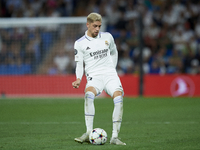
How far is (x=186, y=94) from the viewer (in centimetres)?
1744

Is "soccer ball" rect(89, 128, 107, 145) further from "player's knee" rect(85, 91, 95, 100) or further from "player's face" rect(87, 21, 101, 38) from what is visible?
"player's face" rect(87, 21, 101, 38)

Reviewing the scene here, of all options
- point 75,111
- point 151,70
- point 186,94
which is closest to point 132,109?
point 75,111

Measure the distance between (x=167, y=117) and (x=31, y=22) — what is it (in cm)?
973

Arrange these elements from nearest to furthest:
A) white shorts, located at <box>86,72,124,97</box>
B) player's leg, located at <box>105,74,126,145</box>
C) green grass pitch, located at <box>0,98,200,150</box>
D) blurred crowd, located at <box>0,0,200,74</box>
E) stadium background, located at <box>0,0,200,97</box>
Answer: green grass pitch, located at <box>0,98,200,150</box> → player's leg, located at <box>105,74,126,145</box> → white shorts, located at <box>86,72,124,97</box> → stadium background, located at <box>0,0,200,97</box> → blurred crowd, located at <box>0,0,200,74</box>

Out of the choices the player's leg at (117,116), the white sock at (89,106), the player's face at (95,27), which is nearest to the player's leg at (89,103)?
the white sock at (89,106)

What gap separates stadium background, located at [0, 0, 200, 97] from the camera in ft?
58.6

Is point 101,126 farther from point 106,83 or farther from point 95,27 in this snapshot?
point 95,27

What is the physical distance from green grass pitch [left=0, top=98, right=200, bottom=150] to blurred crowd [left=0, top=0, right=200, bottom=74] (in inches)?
211

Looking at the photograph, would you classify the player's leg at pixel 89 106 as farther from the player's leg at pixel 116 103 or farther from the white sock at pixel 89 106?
the player's leg at pixel 116 103

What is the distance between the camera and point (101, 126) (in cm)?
898

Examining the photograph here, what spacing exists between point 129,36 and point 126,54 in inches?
48.1

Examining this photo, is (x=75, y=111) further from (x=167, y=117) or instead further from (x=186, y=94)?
(x=186, y=94)

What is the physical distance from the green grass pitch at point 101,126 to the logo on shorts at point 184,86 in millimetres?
3926

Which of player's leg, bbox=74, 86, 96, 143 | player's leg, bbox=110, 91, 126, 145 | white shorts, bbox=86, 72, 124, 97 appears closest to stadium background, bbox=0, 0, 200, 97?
white shorts, bbox=86, 72, 124, 97
